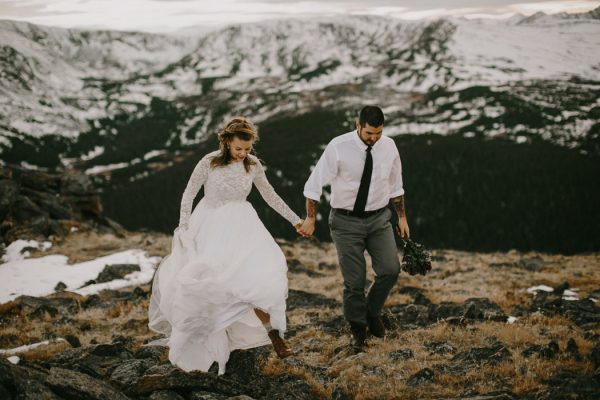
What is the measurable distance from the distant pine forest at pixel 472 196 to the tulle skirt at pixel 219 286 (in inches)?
2850

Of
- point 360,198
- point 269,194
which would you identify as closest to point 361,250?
point 360,198

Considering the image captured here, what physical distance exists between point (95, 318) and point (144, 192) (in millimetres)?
114903

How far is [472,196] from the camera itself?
341 feet

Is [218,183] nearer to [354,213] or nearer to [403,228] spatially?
[354,213]

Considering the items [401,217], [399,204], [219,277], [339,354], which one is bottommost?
[339,354]

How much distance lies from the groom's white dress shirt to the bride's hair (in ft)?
3.24

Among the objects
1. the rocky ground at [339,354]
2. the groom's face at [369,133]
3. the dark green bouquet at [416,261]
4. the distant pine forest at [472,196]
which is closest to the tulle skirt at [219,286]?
the rocky ground at [339,354]

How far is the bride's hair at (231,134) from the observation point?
5859 millimetres

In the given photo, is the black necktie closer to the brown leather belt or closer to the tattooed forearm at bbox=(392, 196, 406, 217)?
the brown leather belt

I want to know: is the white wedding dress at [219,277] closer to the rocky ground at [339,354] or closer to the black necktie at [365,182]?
the rocky ground at [339,354]

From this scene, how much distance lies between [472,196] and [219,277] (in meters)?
104

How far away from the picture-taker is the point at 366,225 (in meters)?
6.51

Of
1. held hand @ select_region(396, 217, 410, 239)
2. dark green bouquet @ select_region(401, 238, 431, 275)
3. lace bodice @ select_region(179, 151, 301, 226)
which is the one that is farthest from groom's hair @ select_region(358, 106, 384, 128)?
dark green bouquet @ select_region(401, 238, 431, 275)

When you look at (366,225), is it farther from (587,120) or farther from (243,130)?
(587,120)
